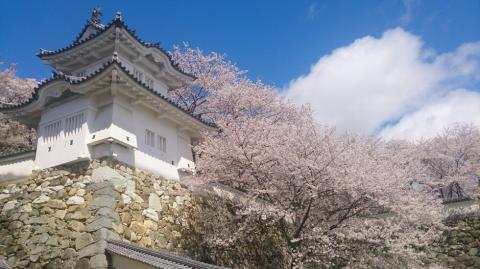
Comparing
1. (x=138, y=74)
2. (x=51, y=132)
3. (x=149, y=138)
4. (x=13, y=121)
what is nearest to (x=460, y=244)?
(x=149, y=138)

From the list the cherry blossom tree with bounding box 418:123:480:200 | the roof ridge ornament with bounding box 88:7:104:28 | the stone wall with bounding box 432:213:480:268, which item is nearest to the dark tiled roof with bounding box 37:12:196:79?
the roof ridge ornament with bounding box 88:7:104:28

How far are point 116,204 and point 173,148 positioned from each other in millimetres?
3345

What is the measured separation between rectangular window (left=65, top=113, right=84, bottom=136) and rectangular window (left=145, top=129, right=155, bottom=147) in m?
1.86

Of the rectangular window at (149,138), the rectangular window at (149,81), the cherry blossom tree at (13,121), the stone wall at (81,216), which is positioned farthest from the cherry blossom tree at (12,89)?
the rectangular window at (149,138)

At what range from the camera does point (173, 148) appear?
12875mm

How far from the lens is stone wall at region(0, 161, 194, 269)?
9.35 m

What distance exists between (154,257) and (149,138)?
501cm

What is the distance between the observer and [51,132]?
11539 mm

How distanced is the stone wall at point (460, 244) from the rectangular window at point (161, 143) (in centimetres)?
1130

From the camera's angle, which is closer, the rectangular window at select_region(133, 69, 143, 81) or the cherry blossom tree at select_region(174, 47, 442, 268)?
the cherry blossom tree at select_region(174, 47, 442, 268)

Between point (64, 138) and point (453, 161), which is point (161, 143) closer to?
point (64, 138)

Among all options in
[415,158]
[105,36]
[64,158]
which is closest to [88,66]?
[105,36]

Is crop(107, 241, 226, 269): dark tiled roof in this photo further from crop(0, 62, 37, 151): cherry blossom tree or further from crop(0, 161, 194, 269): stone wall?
crop(0, 62, 37, 151): cherry blossom tree

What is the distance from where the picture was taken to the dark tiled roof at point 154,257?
23.1ft
